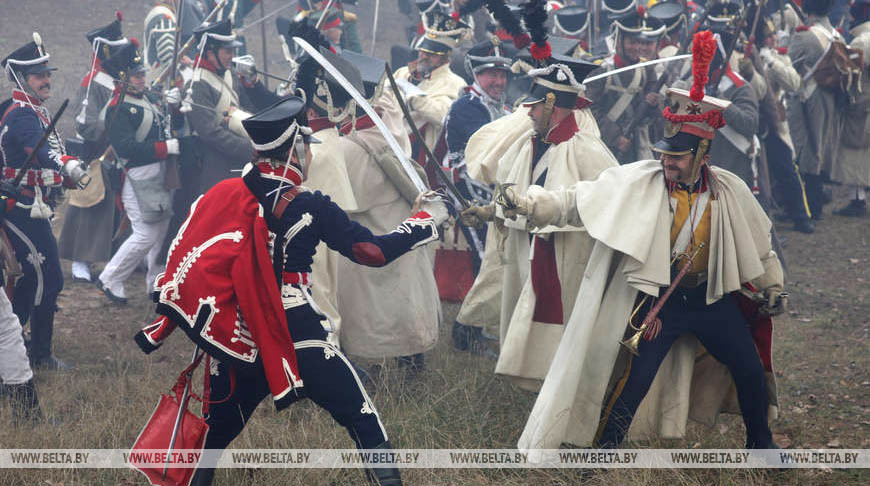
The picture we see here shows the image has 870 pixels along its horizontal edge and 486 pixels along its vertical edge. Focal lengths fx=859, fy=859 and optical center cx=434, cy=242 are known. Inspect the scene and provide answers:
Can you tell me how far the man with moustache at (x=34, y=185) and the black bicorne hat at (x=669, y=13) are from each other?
578cm

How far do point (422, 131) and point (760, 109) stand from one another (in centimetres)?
423

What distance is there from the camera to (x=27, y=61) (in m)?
6.44

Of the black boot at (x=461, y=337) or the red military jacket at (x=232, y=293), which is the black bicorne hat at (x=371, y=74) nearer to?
the black boot at (x=461, y=337)

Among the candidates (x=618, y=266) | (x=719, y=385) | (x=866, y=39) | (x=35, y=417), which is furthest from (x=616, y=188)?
(x=866, y=39)

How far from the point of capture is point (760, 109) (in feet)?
32.3

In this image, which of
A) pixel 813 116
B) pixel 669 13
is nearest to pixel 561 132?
pixel 669 13

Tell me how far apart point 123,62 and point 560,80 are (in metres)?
4.64

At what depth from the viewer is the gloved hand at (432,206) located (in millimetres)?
4203

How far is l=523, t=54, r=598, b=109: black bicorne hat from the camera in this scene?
17.0 feet

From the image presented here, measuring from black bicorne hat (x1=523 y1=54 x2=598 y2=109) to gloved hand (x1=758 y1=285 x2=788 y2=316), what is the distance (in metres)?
1.64

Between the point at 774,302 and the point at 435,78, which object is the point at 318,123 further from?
the point at 435,78

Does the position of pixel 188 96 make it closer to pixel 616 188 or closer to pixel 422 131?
pixel 422 131

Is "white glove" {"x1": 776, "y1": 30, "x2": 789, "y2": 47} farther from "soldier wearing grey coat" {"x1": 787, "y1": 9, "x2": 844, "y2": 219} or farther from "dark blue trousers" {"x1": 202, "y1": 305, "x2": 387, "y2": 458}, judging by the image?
"dark blue trousers" {"x1": 202, "y1": 305, "x2": 387, "y2": 458}

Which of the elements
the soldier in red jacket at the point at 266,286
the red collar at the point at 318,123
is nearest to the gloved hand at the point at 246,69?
the red collar at the point at 318,123
